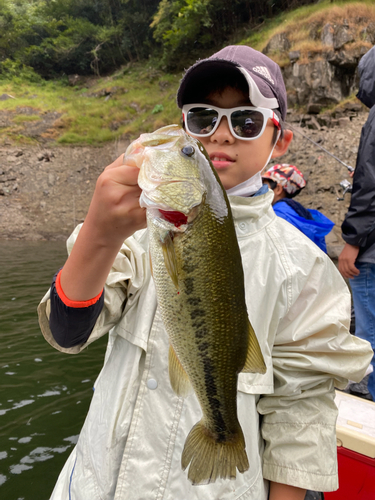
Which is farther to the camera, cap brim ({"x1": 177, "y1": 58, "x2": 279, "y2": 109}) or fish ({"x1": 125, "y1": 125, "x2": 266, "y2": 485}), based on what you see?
cap brim ({"x1": 177, "y1": 58, "x2": 279, "y2": 109})

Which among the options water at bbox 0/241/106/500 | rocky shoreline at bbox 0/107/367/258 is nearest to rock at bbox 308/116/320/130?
rocky shoreline at bbox 0/107/367/258

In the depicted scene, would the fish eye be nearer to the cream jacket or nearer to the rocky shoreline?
the cream jacket

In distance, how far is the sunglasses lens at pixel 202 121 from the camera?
67.6 inches

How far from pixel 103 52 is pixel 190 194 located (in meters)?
47.3

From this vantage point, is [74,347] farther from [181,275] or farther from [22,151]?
[22,151]

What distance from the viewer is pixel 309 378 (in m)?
1.71

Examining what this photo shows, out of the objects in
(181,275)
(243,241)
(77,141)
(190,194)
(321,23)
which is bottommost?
(77,141)

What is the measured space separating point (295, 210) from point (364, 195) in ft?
3.97

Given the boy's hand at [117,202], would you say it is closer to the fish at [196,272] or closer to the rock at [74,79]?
the fish at [196,272]

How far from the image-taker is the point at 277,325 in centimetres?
174

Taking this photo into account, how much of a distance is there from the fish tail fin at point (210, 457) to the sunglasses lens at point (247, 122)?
1355 millimetres

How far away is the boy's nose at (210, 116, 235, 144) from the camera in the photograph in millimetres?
1682

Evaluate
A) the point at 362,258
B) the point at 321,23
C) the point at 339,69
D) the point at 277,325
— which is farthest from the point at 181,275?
the point at 321,23

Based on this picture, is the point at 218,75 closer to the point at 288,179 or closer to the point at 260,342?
the point at 260,342
